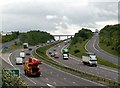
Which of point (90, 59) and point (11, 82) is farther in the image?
point (90, 59)

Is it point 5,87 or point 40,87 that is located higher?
point 5,87

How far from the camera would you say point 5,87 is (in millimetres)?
32438

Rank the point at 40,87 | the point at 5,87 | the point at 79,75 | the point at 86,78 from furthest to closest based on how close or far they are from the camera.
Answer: the point at 79,75, the point at 86,78, the point at 40,87, the point at 5,87

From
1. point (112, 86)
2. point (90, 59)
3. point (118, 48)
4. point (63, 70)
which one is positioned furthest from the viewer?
point (118, 48)

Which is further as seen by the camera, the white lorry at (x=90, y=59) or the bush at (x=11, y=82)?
the white lorry at (x=90, y=59)

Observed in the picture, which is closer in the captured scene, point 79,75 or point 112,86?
point 112,86

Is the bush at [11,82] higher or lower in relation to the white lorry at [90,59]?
higher

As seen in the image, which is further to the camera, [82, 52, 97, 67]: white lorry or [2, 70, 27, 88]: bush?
[82, 52, 97, 67]: white lorry

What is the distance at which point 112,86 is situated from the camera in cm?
5181

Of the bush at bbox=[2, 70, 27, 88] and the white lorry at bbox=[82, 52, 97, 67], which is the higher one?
the bush at bbox=[2, 70, 27, 88]

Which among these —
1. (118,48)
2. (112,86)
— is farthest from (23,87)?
A: (118,48)

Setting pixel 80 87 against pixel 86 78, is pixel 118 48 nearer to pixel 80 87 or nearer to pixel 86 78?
pixel 86 78

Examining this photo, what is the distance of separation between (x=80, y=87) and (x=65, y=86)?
10.1 ft

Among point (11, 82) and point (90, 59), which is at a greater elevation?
point (11, 82)
